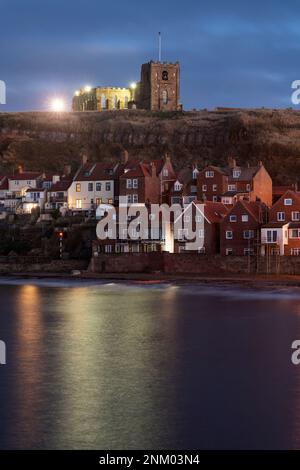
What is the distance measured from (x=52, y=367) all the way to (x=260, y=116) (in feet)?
285

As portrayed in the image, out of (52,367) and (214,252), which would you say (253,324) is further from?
(214,252)

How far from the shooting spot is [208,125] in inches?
4122

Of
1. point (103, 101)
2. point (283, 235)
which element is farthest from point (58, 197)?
point (103, 101)

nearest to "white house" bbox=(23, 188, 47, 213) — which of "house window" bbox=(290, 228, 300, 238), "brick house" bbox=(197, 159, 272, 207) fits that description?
"brick house" bbox=(197, 159, 272, 207)

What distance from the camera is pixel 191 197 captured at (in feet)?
227

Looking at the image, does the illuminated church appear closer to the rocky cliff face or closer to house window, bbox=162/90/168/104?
house window, bbox=162/90/168/104

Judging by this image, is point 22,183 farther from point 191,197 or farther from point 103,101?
point 103,101

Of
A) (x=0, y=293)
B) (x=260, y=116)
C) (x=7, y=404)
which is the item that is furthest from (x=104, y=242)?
(x=260, y=116)

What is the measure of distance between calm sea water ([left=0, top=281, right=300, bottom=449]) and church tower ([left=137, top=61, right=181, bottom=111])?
7351 centimetres

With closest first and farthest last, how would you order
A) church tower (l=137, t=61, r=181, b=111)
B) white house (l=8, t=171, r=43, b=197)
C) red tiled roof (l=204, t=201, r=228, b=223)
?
red tiled roof (l=204, t=201, r=228, b=223)
white house (l=8, t=171, r=43, b=197)
church tower (l=137, t=61, r=181, b=111)

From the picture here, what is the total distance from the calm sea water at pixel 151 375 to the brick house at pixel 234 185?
73.4ft

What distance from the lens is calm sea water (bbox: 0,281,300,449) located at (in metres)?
19.2

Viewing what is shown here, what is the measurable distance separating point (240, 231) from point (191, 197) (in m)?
12.4

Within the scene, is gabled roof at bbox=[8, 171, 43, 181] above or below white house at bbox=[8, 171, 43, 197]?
above
